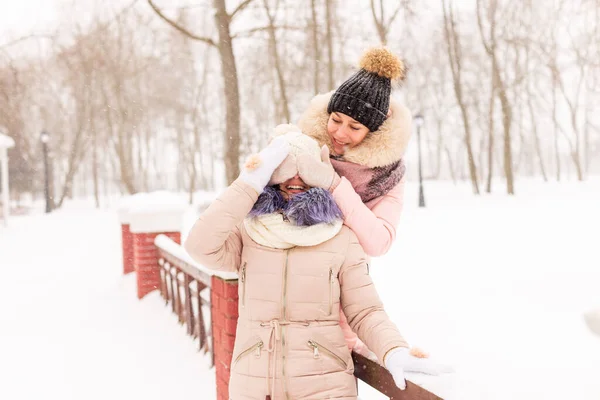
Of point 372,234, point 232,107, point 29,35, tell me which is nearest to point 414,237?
point 232,107

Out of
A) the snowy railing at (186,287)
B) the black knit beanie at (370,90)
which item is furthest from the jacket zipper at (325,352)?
the snowy railing at (186,287)

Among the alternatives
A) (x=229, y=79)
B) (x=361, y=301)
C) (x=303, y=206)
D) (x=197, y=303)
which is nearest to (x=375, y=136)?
(x=303, y=206)

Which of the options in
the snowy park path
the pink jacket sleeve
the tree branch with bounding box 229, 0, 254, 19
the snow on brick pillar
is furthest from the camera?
the tree branch with bounding box 229, 0, 254, 19

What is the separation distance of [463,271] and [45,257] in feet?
30.0

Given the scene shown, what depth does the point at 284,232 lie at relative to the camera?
6.51 feet

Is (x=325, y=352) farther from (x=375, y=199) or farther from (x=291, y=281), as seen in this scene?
(x=375, y=199)

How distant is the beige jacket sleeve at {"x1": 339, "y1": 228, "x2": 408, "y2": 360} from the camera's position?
6.38 ft

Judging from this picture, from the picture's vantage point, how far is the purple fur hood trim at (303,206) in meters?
1.98

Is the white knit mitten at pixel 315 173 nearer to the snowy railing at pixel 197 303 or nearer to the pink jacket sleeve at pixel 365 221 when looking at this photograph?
the pink jacket sleeve at pixel 365 221

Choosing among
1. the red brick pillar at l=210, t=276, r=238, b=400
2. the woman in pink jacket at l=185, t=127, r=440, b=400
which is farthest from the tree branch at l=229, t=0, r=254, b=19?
the woman in pink jacket at l=185, t=127, r=440, b=400

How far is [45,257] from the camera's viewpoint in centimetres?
1192

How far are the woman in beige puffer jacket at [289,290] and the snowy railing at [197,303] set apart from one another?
0.37ft

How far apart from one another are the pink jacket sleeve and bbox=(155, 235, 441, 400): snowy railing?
1.54 ft

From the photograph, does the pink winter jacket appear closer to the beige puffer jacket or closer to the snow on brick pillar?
the beige puffer jacket
